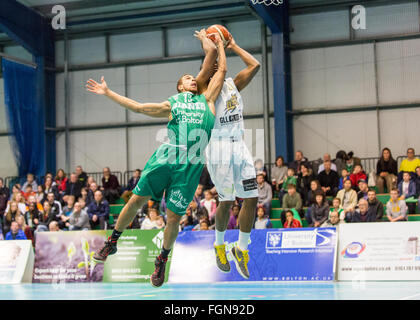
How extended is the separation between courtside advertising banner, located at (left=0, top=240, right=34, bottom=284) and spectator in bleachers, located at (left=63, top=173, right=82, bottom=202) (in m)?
2.68

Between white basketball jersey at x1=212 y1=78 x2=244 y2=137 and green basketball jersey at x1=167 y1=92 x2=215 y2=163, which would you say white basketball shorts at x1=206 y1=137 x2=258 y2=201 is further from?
green basketball jersey at x1=167 y1=92 x2=215 y2=163

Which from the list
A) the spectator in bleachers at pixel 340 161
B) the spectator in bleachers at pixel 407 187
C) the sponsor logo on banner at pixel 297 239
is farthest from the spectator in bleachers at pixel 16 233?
the spectator in bleachers at pixel 407 187

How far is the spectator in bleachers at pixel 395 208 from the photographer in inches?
625

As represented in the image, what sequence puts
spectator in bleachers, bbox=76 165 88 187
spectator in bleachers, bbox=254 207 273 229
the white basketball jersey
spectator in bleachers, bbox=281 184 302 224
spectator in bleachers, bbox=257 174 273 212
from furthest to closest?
spectator in bleachers, bbox=76 165 88 187, spectator in bleachers, bbox=281 184 302 224, spectator in bleachers, bbox=257 174 273 212, spectator in bleachers, bbox=254 207 273 229, the white basketball jersey

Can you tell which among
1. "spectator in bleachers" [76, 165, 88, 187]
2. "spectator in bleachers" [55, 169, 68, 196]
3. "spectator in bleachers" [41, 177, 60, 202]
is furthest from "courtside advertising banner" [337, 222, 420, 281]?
"spectator in bleachers" [41, 177, 60, 202]

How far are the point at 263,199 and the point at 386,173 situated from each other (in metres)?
→ 4.03

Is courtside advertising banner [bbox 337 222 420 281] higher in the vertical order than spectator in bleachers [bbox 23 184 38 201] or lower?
lower

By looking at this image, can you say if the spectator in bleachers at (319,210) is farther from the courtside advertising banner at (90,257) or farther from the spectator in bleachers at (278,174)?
the courtside advertising banner at (90,257)

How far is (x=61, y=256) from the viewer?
16828mm

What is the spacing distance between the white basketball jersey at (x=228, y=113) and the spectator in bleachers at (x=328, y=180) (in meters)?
10.0

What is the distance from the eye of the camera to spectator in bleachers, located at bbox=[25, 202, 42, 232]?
18891 mm

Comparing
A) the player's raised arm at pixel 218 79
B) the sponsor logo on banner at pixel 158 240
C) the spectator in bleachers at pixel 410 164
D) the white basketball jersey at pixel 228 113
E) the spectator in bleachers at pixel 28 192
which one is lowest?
the sponsor logo on banner at pixel 158 240

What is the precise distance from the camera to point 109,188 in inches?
774

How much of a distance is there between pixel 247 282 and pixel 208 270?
1057 millimetres
